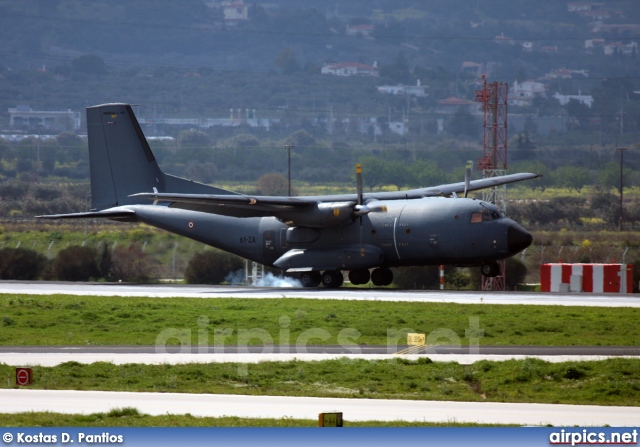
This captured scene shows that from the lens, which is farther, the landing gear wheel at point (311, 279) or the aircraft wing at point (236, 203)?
the landing gear wheel at point (311, 279)

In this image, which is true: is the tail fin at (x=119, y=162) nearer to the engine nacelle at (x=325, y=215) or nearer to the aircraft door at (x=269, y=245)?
the aircraft door at (x=269, y=245)

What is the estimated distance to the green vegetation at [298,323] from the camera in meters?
31.2

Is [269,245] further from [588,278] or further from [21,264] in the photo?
[21,264]

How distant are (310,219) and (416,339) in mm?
18958

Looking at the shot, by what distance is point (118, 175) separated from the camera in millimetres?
53000

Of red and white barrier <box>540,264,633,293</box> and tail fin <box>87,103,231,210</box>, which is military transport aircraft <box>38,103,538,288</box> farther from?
red and white barrier <box>540,264,633,293</box>

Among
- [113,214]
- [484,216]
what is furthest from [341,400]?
[113,214]

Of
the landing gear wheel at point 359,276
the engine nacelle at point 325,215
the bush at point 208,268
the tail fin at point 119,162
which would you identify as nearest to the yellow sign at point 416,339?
the engine nacelle at point 325,215

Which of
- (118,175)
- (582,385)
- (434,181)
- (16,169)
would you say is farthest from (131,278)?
(16,169)

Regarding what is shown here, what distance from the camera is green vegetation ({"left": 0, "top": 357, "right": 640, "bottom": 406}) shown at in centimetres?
2194

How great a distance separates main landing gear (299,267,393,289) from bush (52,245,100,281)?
13706 mm

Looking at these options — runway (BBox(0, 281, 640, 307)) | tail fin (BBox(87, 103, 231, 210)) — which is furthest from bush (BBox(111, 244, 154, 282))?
runway (BBox(0, 281, 640, 307))

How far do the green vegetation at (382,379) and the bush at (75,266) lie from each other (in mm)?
33709

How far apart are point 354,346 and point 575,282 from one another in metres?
22.2
